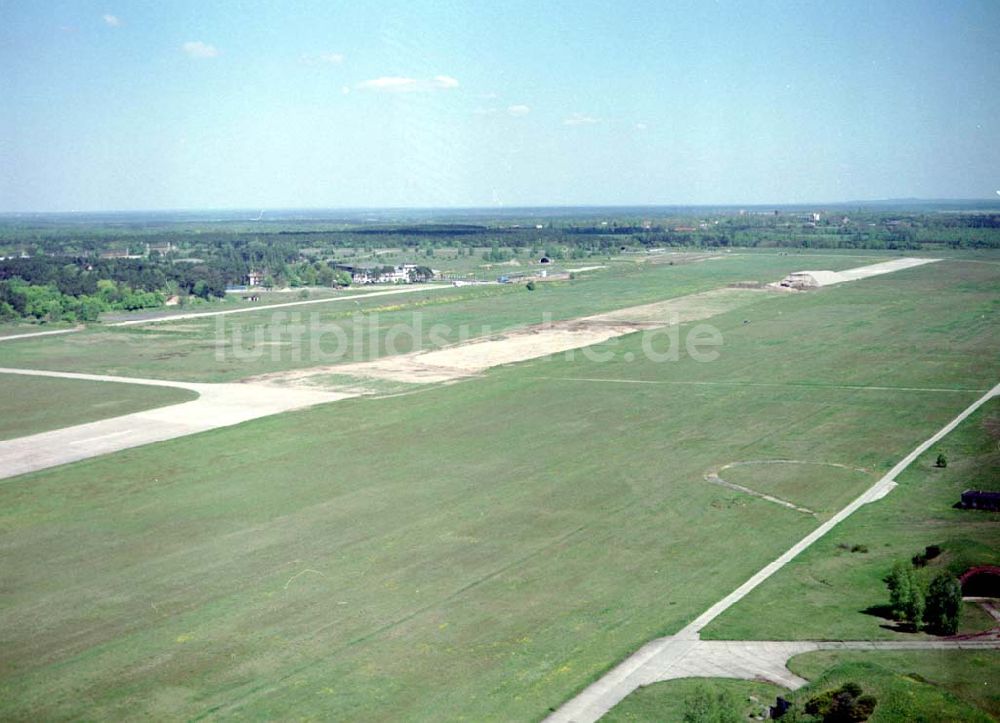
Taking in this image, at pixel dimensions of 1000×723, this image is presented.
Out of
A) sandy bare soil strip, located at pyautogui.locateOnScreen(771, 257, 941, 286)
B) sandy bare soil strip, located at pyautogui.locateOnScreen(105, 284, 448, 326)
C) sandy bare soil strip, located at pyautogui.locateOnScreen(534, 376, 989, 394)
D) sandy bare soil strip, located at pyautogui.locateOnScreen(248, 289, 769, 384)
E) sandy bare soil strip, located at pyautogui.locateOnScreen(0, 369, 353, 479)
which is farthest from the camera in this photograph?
sandy bare soil strip, located at pyautogui.locateOnScreen(771, 257, 941, 286)

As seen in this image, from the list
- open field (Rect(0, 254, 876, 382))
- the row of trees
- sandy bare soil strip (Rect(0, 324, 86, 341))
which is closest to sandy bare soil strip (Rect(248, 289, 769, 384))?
open field (Rect(0, 254, 876, 382))

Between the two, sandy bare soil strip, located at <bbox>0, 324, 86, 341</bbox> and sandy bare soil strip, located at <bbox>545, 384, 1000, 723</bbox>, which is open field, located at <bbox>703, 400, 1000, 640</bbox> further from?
sandy bare soil strip, located at <bbox>0, 324, 86, 341</bbox>

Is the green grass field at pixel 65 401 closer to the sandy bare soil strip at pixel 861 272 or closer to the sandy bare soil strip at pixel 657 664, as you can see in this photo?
the sandy bare soil strip at pixel 657 664

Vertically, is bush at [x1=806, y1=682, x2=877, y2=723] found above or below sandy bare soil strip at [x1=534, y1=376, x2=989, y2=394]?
below

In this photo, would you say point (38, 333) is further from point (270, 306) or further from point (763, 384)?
point (763, 384)

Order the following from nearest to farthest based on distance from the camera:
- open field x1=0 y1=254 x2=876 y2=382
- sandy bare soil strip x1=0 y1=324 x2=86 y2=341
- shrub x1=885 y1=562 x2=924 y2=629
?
shrub x1=885 y1=562 x2=924 y2=629
open field x1=0 y1=254 x2=876 y2=382
sandy bare soil strip x1=0 y1=324 x2=86 y2=341

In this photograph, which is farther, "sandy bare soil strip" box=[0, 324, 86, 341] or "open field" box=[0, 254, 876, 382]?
"sandy bare soil strip" box=[0, 324, 86, 341]

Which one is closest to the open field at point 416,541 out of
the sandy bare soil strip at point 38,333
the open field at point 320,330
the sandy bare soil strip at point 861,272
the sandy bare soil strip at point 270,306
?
the open field at point 320,330
